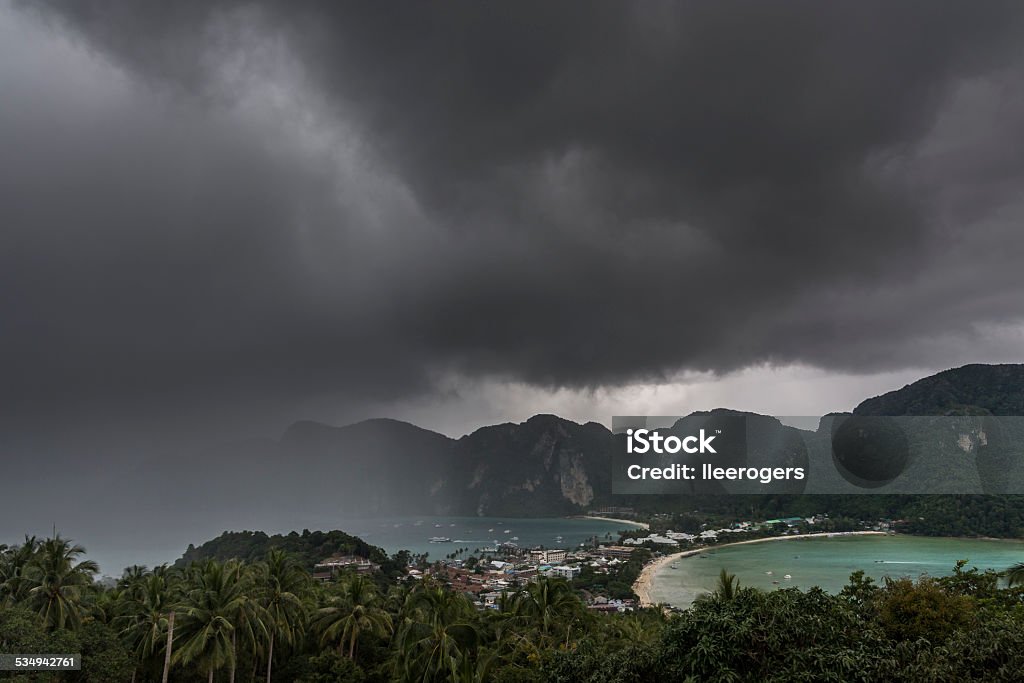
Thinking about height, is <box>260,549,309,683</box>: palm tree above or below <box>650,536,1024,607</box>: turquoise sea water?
above

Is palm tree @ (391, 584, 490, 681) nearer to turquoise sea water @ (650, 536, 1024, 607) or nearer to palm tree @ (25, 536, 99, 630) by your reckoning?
palm tree @ (25, 536, 99, 630)

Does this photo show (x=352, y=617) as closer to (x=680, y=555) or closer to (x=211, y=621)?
(x=211, y=621)

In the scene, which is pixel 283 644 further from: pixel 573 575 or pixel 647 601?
pixel 573 575

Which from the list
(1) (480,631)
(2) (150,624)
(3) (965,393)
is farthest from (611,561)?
(3) (965,393)

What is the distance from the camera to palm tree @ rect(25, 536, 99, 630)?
2083 centimetres

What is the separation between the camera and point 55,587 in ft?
69.4

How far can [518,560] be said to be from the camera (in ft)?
307

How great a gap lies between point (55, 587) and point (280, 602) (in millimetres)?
7926

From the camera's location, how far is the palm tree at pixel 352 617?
23.5 meters

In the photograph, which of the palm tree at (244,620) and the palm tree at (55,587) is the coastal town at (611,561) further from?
the palm tree at (55,587)

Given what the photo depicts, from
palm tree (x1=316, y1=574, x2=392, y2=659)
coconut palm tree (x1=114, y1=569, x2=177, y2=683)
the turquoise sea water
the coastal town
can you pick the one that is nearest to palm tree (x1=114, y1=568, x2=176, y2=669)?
coconut palm tree (x1=114, y1=569, x2=177, y2=683)

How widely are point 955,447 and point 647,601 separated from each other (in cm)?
6953

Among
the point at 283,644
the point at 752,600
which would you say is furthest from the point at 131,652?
the point at 752,600

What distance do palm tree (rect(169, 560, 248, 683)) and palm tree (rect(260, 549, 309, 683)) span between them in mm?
2291
